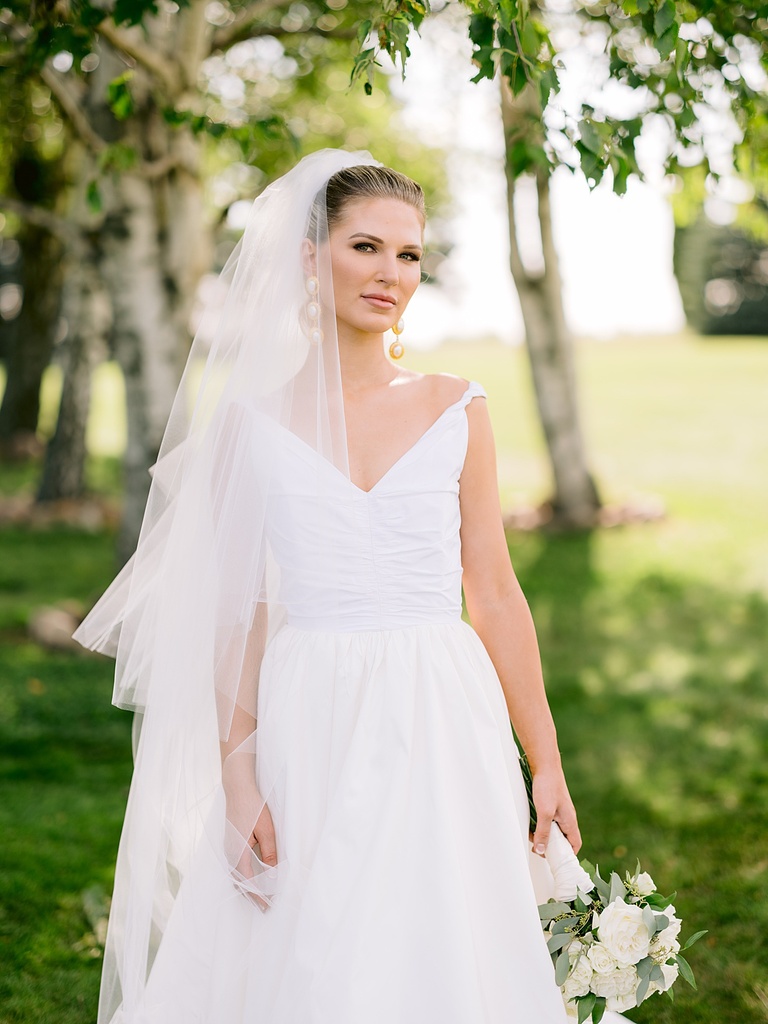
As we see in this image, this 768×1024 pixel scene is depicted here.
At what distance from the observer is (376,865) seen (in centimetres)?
242

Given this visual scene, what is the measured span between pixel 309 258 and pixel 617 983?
6.25 ft

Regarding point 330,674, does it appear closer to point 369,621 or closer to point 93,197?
point 369,621

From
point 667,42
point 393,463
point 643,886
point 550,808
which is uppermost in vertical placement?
point 667,42

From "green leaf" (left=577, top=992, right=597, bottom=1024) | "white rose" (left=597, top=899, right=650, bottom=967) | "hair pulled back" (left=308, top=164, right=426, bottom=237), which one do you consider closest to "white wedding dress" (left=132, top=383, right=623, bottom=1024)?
"green leaf" (left=577, top=992, right=597, bottom=1024)

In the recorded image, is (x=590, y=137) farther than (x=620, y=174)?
No

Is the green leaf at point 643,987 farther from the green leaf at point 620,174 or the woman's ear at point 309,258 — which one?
the green leaf at point 620,174

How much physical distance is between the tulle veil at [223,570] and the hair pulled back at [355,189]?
0.02 meters

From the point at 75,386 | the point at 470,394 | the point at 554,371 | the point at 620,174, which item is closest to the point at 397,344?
the point at 470,394

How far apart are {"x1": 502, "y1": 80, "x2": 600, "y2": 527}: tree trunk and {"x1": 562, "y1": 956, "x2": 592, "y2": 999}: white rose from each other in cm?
950

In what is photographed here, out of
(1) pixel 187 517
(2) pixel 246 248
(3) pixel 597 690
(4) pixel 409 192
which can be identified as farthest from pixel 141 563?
(3) pixel 597 690

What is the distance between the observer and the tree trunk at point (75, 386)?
12.1 meters

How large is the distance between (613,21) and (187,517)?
2.99 m

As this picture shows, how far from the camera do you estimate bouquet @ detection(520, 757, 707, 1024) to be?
238cm

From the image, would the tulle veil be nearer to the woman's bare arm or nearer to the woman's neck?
the woman's neck
